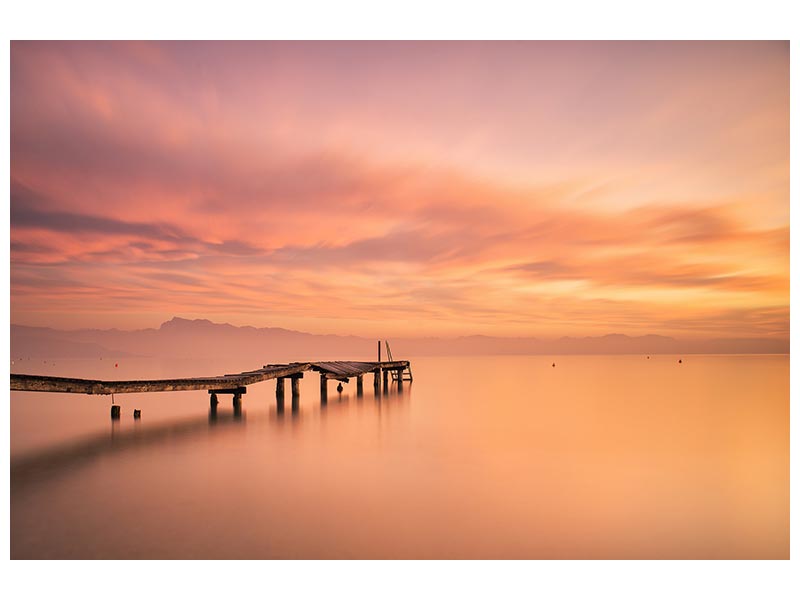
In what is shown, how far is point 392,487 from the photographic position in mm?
9719

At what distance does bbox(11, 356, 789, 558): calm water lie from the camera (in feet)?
22.9

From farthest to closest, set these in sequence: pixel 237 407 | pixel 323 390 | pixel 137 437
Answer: pixel 323 390, pixel 237 407, pixel 137 437

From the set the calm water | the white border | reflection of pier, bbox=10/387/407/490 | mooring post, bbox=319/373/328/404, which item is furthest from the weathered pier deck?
the white border

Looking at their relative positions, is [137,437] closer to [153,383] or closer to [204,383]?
[153,383]

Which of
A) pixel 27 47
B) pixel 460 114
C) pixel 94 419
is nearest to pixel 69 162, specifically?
pixel 94 419

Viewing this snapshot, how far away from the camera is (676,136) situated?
45.0ft

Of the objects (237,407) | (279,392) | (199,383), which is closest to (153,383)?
(199,383)

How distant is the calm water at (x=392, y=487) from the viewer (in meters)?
6.99

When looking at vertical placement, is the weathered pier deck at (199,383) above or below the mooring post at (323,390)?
above

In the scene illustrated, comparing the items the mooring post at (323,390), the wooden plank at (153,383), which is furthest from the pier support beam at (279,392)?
the mooring post at (323,390)

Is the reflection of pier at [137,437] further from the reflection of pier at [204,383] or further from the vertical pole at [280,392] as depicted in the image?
the vertical pole at [280,392]
